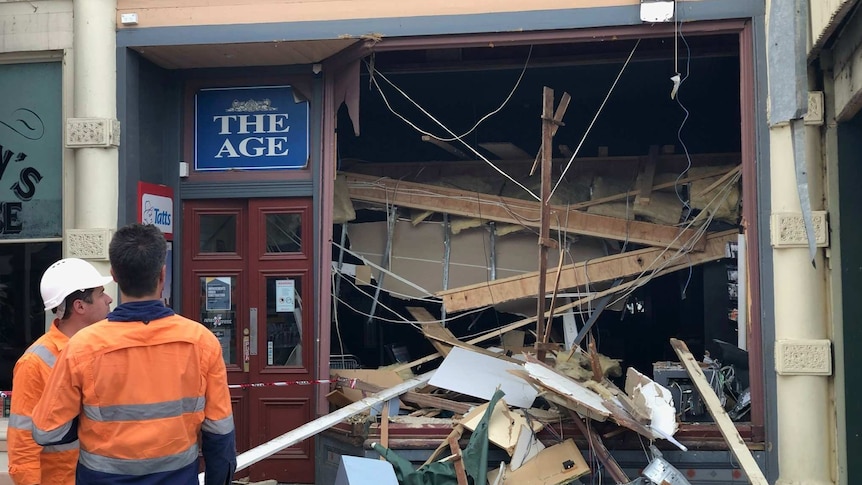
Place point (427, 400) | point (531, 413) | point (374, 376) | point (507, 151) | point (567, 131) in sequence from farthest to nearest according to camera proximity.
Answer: point (567, 131) < point (507, 151) < point (374, 376) < point (427, 400) < point (531, 413)

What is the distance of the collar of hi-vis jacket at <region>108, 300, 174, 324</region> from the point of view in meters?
3.26

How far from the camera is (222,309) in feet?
26.7

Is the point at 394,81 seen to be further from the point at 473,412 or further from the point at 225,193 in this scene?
the point at 473,412

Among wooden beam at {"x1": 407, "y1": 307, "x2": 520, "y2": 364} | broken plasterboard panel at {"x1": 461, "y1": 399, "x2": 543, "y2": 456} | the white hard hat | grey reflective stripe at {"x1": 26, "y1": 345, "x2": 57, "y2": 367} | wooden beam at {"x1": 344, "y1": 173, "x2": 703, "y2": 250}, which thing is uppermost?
wooden beam at {"x1": 344, "y1": 173, "x2": 703, "y2": 250}

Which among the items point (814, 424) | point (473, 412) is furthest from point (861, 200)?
point (473, 412)

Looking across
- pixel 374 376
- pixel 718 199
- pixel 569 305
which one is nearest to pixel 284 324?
pixel 374 376

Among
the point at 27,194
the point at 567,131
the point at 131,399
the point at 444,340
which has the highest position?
the point at 567,131

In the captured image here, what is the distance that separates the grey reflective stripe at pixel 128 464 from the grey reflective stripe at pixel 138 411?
15 centimetres

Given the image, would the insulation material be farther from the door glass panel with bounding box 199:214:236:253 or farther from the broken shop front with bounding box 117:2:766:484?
the door glass panel with bounding box 199:214:236:253

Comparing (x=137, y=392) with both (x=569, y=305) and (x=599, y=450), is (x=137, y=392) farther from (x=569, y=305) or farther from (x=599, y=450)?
(x=569, y=305)

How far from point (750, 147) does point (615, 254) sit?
217cm

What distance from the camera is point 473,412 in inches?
274

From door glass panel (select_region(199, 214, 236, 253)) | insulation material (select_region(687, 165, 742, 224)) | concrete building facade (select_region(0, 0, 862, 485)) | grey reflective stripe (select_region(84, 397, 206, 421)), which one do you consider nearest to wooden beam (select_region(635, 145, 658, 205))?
insulation material (select_region(687, 165, 742, 224))

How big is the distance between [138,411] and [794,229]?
16.6 feet
